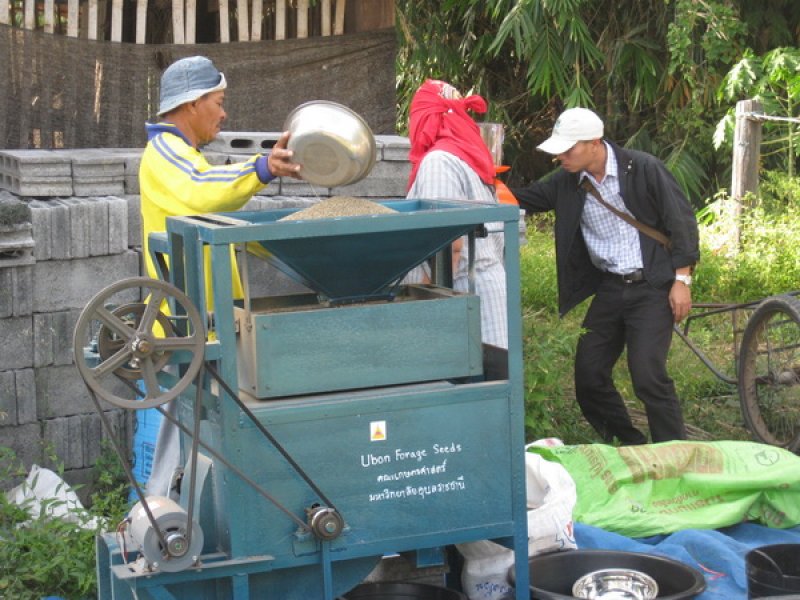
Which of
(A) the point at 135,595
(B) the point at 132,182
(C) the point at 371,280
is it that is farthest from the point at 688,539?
(B) the point at 132,182

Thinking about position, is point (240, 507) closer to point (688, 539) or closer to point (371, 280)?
point (371, 280)

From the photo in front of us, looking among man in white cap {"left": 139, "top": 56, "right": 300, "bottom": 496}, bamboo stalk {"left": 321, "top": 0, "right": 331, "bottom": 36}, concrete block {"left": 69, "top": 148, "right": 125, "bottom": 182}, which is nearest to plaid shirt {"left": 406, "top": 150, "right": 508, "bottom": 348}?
man in white cap {"left": 139, "top": 56, "right": 300, "bottom": 496}

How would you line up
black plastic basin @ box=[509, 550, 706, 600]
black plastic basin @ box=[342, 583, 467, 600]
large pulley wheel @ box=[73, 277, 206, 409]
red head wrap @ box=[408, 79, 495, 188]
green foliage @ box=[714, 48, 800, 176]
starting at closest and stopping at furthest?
1. large pulley wheel @ box=[73, 277, 206, 409]
2. black plastic basin @ box=[342, 583, 467, 600]
3. black plastic basin @ box=[509, 550, 706, 600]
4. red head wrap @ box=[408, 79, 495, 188]
5. green foliage @ box=[714, 48, 800, 176]

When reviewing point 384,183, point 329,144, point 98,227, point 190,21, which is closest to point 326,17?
point 190,21

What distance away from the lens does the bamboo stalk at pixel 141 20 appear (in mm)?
6852

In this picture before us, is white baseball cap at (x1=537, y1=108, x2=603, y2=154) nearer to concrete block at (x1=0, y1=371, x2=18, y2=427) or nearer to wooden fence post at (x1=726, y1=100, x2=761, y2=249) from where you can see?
concrete block at (x1=0, y1=371, x2=18, y2=427)

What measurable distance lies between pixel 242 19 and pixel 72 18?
953 mm

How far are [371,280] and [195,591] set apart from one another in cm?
105

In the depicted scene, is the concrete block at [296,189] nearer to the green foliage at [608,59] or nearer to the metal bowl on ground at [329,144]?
the metal bowl on ground at [329,144]

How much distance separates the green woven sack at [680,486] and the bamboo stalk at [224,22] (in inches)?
126

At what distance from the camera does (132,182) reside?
19.1 feet

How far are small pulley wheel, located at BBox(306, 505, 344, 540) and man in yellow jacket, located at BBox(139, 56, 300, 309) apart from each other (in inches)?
32.7

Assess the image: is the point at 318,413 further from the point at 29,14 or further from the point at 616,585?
the point at 29,14

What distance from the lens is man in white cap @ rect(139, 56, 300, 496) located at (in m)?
3.82
